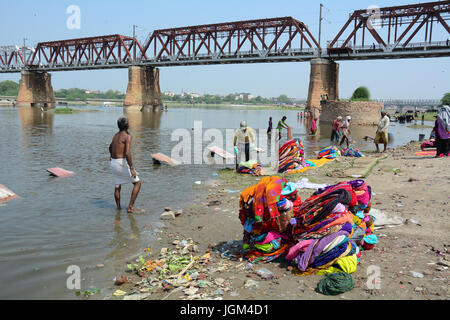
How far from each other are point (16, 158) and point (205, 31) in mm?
59552

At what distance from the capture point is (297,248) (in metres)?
4.38

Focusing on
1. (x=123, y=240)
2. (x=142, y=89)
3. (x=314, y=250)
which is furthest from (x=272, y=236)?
(x=142, y=89)

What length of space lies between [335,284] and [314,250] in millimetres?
542

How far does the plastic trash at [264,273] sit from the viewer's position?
13.9 feet

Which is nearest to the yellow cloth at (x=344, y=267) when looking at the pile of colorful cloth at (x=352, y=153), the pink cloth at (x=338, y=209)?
the pink cloth at (x=338, y=209)

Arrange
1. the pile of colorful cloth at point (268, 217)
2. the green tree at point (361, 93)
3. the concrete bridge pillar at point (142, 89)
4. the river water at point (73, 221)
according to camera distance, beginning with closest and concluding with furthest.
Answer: the pile of colorful cloth at point (268, 217) < the river water at point (73, 221) < the green tree at point (361, 93) < the concrete bridge pillar at point (142, 89)

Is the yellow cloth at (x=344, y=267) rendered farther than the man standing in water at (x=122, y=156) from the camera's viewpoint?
No

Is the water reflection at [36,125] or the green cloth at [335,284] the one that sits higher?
the water reflection at [36,125]

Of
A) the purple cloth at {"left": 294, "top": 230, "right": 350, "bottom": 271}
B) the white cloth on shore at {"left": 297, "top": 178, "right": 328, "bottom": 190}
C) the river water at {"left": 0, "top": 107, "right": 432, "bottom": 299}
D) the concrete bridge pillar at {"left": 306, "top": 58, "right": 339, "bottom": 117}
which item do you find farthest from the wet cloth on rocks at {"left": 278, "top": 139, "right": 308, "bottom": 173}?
the concrete bridge pillar at {"left": 306, "top": 58, "right": 339, "bottom": 117}

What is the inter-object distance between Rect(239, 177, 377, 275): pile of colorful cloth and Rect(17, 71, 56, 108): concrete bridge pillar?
9265 cm

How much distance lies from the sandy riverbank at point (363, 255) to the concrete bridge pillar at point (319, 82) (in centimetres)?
4301

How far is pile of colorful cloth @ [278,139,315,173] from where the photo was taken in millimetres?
11148

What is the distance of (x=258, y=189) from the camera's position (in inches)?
184

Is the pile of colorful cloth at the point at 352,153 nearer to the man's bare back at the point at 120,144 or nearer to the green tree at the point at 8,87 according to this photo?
the man's bare back at the point at 120,144
